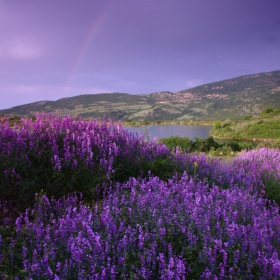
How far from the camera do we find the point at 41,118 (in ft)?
15.2

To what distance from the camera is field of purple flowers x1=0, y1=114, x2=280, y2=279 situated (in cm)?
185

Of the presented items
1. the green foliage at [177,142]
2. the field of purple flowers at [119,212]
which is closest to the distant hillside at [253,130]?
the green foliage at [177,142]

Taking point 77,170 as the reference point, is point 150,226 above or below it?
below

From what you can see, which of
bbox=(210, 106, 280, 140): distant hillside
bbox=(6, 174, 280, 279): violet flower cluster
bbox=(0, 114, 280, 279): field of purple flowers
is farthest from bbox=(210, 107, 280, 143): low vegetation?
bbox=(6, 174, 280, 279): violet flower cluster

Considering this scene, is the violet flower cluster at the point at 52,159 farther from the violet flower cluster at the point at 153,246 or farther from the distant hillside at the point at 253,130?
the distant hillside at the point at 253,130

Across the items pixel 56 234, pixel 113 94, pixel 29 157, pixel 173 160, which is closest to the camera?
pixel 56 234

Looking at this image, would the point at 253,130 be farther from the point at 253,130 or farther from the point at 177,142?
the point at 177,142

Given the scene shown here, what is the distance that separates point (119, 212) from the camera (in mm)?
2527

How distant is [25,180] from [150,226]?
2.04 meters

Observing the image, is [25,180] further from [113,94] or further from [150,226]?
[113,94]

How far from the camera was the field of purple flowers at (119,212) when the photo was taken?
1852 millimetres

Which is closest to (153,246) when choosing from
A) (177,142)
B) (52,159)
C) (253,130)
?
(52,159)

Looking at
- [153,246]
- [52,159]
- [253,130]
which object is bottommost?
[253,130]

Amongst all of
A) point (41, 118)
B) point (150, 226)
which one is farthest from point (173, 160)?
point (150, 226)
